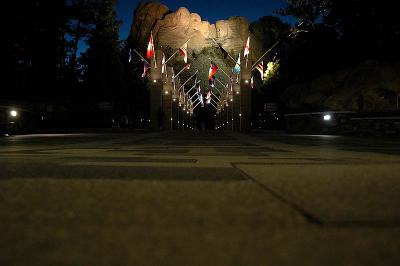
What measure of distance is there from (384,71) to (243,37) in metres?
89.9

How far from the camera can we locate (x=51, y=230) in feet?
8.27

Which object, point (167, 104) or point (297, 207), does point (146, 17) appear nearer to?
point (167, 104)

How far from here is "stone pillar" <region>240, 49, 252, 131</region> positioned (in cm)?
3662

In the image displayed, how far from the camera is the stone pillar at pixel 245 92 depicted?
1442 inches

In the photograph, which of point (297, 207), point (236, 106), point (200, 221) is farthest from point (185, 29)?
point (200, 221)

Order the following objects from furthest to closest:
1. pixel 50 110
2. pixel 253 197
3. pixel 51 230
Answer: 1. pixel 50 110
2. pixel 253 197
3. pixel 51 230

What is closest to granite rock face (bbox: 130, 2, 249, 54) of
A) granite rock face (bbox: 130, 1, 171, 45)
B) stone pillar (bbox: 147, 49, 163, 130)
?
granite rock face (bbox: 130, 1, 171, 45)

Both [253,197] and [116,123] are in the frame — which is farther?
[116,123]

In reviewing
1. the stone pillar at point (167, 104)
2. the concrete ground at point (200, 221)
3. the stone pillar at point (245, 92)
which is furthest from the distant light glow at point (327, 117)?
the stone pillar at point (167, 104)

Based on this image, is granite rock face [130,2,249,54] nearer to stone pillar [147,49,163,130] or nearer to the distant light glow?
stone pillar [147,49,163,130]

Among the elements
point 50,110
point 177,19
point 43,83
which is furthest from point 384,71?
point 177,19

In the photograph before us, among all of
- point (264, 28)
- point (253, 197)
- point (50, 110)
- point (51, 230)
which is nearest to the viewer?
point (51, 230)

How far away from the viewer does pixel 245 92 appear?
3953 cm

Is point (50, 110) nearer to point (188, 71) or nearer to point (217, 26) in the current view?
point (188, 71)
